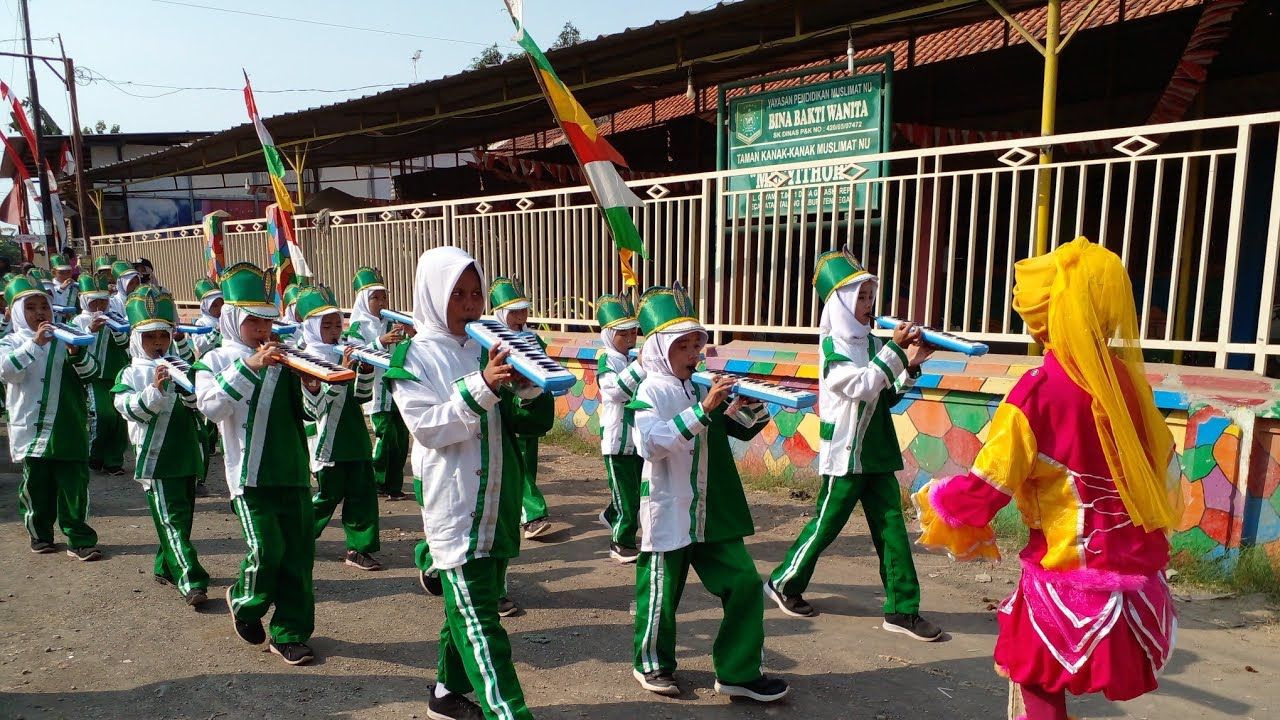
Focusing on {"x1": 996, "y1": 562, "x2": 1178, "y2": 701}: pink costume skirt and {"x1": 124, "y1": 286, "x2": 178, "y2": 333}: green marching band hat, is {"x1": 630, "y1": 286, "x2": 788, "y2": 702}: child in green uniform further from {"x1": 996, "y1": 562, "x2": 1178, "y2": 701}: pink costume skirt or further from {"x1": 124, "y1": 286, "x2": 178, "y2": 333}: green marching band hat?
{"x1": 124, "y1": 286, "x2": 178, "y2": 333}: green marching band hat

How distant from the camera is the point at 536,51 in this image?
18.4ft

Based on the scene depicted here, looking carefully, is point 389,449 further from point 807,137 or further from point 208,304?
point 807,137

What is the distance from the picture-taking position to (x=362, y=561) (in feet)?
18.9

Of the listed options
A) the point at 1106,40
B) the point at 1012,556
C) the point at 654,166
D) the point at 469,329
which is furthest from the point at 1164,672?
the point at 654,166

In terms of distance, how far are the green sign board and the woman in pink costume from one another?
453cm

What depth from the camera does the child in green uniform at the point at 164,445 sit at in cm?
499

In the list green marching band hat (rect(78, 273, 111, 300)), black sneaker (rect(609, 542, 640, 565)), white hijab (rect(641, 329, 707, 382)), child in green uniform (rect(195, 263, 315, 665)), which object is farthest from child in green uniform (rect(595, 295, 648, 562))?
green marching band hat (rect(78, 273, 111, 300))

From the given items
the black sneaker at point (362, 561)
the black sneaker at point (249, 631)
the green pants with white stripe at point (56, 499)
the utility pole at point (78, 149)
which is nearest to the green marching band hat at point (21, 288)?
the green pants with white stripe at point (56, 499)

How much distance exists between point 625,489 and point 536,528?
2.94 feet

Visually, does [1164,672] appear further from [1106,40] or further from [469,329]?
[1106,40]

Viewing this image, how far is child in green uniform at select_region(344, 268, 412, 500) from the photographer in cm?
707

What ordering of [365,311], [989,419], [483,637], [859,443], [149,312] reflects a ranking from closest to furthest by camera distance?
[483,637], [859,443], [149,312], [989,419], [365,311]

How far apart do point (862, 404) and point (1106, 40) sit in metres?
6.96

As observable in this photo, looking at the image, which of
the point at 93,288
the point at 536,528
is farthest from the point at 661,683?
the point at 93,288
